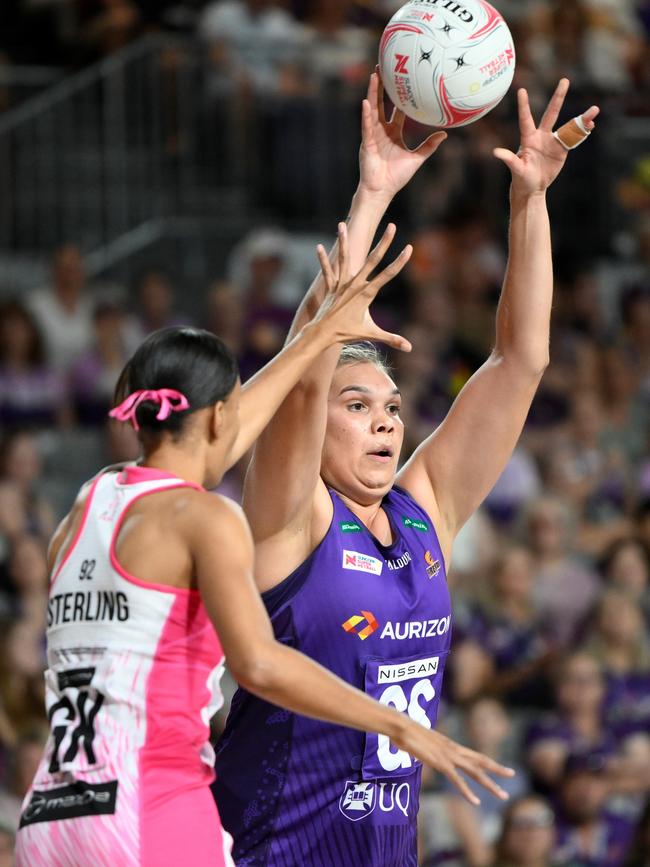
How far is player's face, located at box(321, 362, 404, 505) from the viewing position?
414 centimetres

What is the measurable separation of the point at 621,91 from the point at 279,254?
11.2 feet

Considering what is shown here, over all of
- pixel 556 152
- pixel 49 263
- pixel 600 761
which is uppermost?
pixel 556 152

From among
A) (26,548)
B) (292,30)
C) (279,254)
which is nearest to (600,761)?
(26,548)

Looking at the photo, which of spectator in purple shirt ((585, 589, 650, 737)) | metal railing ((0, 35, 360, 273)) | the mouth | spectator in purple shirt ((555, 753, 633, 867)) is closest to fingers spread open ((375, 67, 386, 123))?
the mouth

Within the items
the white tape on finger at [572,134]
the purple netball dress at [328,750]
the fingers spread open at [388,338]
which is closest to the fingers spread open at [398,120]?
the white tape on finger at [572,134]

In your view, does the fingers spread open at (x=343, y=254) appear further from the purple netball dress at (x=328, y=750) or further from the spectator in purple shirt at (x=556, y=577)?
the spectator in purple shirt at (x=556, y=577)

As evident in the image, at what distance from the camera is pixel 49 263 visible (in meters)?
10.5

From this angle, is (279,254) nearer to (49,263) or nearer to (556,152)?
(49,263)

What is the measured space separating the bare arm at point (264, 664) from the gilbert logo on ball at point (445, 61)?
1.65 m

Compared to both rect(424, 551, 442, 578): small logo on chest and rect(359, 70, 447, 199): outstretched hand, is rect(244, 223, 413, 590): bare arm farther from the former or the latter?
rect(424, 551, 442, 578): small logo on chest

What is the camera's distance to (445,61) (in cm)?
A: 421

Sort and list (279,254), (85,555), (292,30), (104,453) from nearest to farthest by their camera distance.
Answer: (85,555), (104,453), (279,254), (292,30)

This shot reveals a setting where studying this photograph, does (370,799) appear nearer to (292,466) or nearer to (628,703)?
(292,466)

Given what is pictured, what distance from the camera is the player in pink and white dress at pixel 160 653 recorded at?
3074 millimetres
